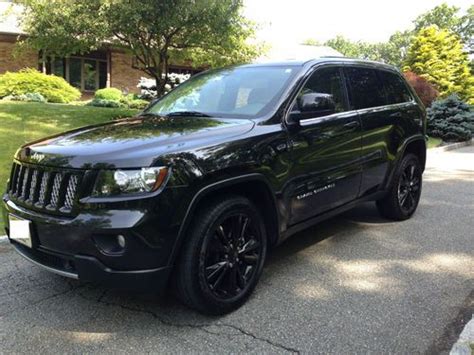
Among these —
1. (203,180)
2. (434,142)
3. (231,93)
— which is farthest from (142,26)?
(434,142)

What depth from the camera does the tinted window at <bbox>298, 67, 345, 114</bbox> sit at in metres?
4.36

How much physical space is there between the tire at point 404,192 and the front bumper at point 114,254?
3.50 metres

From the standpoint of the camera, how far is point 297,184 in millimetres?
3953

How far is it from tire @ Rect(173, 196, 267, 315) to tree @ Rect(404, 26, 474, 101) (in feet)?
90.9

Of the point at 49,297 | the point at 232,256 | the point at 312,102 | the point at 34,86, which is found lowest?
the point at 49,297

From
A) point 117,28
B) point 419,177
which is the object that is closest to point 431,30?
point 117,28

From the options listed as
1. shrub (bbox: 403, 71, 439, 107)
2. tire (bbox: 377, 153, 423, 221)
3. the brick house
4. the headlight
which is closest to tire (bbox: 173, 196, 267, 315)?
the headlight

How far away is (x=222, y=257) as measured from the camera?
343 cm

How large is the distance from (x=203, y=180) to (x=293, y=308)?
1.24 m

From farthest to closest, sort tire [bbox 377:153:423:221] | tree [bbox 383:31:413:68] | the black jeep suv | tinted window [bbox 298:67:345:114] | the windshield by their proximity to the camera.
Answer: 1. tree [bbox 383:31:413:68]
2. tire [bbox 377:153:423:221]
3. tinted window [bbox 298:67:345:114]
4. the windshield
5. the black jeep suv

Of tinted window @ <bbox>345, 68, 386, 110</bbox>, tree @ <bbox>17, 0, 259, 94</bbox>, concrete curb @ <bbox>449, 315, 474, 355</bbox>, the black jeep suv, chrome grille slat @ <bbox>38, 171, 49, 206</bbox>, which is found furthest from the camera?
tree @ <bbox>17, 0, 259, 94</bbox>

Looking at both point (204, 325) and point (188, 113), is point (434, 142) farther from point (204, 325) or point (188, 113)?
point (204, 325)

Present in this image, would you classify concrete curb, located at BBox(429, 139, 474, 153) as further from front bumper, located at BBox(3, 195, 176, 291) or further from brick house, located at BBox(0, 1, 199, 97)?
brick house, located at BBox(0, 1, 199, 97)

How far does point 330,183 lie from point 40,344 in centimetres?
269
